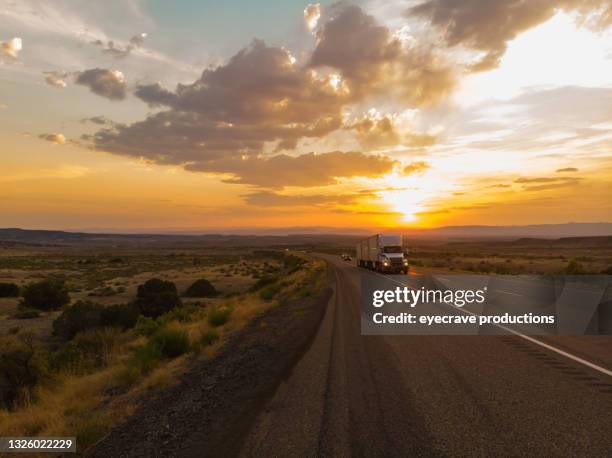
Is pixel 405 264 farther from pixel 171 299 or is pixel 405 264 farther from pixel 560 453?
pixel 560 453

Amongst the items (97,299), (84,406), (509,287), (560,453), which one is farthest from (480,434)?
(97,299)

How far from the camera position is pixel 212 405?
25.5 ft

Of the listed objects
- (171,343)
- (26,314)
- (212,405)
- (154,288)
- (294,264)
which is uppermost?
(212,405)

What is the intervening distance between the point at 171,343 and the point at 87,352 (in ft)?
15.2

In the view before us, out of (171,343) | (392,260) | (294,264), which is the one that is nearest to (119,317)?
(171,343)

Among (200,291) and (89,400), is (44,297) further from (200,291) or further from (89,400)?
(89,400)

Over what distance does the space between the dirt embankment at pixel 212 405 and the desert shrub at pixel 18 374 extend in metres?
4.06

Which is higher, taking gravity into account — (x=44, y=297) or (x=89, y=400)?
(x=89, y=400)

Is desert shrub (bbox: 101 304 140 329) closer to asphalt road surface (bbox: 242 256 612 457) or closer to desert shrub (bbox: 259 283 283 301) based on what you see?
desert shrub (bbox: 259 283 283 301)

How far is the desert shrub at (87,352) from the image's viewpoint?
45.1ft

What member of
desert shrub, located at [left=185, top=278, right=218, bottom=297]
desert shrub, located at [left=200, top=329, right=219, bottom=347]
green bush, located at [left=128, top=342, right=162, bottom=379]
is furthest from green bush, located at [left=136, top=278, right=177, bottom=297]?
green bush, located at [left=128, top=342, right=162, bottom=379]

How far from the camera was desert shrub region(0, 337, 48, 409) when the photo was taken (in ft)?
36.9

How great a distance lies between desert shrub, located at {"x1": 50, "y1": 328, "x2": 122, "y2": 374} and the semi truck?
26.9 meters

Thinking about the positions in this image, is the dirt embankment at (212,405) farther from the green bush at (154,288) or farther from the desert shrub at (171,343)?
the green bush at (154,288)
